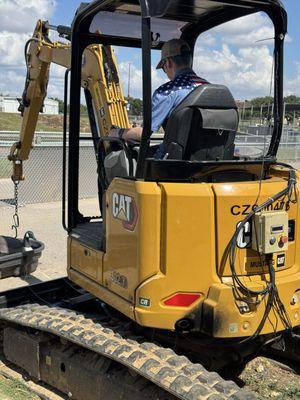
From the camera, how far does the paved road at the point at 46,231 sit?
7535 mm

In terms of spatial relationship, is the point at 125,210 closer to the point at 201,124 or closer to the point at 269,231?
the point at 201,124

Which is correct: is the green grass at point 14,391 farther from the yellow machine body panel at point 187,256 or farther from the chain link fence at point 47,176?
the chain link fence at point 47,176

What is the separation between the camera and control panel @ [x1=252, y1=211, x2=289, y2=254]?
3.53 m

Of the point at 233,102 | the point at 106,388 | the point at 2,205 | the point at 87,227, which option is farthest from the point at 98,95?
the point at 2,205

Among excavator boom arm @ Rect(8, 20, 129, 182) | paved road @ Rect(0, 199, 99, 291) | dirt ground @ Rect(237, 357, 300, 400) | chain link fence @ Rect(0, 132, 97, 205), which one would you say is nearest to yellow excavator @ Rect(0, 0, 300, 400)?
Result: dirt ground @ Rect(237, 357, 300, 400)

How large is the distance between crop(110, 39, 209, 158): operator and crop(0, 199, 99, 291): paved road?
387cm

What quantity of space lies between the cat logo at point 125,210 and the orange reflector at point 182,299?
520 millimetres

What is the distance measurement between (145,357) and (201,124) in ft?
5.12

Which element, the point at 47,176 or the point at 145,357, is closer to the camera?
the point at 145,357

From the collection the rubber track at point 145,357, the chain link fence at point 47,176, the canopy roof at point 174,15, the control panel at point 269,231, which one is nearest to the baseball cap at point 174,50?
the canopy roof at point 174,15

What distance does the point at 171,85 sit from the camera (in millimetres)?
3773

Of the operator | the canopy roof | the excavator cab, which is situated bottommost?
the excavator cab

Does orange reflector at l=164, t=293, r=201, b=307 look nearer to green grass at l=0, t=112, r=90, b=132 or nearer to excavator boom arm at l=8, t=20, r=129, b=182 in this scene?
excavator boom arm at l=8, t=20, r=129, b=182

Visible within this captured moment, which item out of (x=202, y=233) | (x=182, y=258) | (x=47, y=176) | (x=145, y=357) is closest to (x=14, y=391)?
(x=145, y=357)
